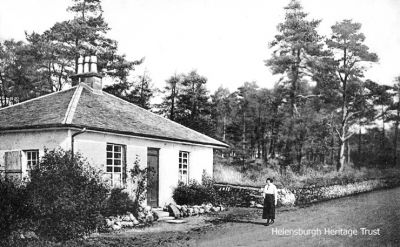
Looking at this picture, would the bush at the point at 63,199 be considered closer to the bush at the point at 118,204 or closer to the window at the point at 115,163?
the bush at the point at 118,204

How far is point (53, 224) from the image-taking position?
9.79 meters

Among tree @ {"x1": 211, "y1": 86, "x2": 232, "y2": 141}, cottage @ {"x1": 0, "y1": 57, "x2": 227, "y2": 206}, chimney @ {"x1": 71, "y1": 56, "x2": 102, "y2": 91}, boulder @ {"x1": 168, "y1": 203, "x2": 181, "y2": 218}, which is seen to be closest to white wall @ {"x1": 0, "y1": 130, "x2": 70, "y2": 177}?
cottage @ {"x1": 0, "y1": 57, "x2": 227, "y2": 206}

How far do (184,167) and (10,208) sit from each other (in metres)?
9.69

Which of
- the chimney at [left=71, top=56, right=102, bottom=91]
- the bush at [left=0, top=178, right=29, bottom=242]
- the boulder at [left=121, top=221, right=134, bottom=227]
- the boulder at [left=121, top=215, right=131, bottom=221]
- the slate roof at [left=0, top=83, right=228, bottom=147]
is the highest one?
the chimney at [left=71, top=56, right=102, bottom=91]

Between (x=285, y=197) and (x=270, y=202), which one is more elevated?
(x=270, y=202)

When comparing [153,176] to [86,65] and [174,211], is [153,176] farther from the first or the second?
[86,65]

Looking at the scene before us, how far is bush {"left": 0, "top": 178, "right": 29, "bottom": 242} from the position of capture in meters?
9.05

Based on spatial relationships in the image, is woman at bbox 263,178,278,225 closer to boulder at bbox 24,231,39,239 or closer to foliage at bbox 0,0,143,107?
boulder at bbox 24,231,39,239

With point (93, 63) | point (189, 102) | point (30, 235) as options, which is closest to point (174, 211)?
point (30, 235)

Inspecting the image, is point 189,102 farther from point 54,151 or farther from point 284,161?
point 54,151

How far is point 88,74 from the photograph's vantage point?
1706 cm

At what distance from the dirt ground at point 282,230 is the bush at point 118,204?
116 cm

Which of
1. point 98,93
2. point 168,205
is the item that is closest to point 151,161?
point 168,205

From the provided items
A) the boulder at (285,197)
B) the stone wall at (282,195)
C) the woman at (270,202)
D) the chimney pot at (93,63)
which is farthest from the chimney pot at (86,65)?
the boulder at (285,197)
